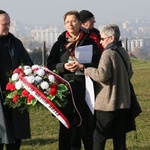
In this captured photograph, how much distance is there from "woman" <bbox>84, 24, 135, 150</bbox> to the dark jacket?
195 millimetres

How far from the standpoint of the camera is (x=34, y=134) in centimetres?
912

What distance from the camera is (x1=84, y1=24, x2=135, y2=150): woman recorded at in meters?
5.44

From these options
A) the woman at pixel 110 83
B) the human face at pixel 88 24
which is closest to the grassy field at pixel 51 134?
the woman at pixel 110 83

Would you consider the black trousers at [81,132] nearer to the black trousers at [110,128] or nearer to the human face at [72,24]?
the black trousers at [110,128]

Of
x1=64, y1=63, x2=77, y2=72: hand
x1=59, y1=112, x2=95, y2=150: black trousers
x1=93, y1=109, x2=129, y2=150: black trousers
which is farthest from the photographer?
x1=59, y1=112, x2=95, y2=150: black trousers

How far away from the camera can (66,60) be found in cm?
569

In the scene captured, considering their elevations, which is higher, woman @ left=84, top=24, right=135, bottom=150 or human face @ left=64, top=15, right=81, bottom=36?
human face @ left=64, top=15, right=81, bottom=36

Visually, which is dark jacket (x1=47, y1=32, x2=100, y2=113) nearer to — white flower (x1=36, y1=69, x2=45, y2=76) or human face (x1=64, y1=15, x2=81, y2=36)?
human face (x1=64, y1=15, x2=81, y2=36)

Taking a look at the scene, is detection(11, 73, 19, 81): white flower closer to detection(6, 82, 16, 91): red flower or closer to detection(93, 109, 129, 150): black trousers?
detection(6, 82, 16, 91): red flower

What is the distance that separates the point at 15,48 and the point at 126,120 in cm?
151

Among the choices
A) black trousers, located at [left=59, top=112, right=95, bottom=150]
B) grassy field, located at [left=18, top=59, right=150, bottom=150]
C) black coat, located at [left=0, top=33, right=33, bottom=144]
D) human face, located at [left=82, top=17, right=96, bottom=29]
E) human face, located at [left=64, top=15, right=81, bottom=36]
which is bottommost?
grassy field, located at [left=18, top=59, right=150, bottom=150]

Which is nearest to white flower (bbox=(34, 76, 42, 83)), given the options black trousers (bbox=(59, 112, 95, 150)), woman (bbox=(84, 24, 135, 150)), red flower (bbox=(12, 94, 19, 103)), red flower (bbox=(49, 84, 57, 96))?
red flower (bbox=(49, 84, 57, 96))

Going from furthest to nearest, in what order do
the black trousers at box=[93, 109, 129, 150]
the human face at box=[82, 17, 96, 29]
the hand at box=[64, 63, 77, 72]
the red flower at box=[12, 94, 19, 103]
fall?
the human face at box=[82, 17, 96, 29]
the black trousers at box=[93, 109, 129, 150]
the hand at box=[64, 63, 77, 72]
the red flower at box=[12, 94, 19, 103]

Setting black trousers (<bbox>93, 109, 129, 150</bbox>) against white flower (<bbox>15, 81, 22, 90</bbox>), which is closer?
white flower (<bbox>15, 81, 22, 90</bbox>)
